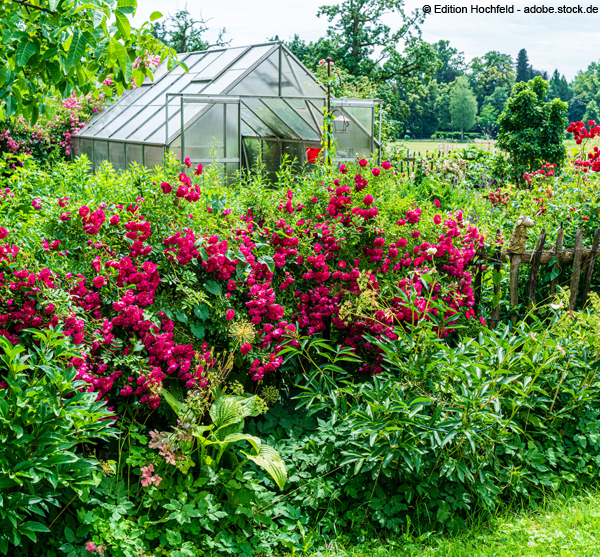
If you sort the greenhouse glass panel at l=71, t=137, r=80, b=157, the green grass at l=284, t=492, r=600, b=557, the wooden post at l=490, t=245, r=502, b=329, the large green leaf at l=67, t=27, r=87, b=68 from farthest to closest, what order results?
the greenhouse glass panel at l=71, t=137, r=80, b=157
the wooden post at l=490, t=245, r=502, b=329
the green grass at l=284, t=492, r=600, b=557
the large green leaf at l=67, t=27, r=87, b=68

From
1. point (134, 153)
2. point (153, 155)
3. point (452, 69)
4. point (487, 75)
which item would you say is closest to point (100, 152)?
point (134, 153)

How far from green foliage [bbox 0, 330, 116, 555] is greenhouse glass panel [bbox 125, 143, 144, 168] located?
9108 millimetres

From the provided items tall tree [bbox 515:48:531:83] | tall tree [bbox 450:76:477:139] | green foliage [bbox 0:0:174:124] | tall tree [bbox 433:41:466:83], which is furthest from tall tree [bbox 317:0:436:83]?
tall tree [bbox 515:48:531:83]

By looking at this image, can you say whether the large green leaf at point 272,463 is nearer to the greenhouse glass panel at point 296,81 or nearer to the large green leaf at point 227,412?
the large green leaf at point 227,412

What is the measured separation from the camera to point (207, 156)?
10.4m

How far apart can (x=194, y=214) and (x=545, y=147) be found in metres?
Result: 12.8

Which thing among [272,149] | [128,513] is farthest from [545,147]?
[128,513]

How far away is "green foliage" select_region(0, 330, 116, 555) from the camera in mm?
2166

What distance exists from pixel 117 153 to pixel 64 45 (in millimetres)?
10153

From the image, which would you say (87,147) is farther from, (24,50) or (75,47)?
(75,47)

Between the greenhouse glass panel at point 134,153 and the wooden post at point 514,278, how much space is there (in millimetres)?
8449

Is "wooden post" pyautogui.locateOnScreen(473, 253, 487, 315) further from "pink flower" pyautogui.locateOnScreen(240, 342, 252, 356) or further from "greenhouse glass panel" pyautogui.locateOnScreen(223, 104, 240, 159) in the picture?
"greenhouse glass panel" pyautogui.locateOnScreen(223, 104, 240, 159)

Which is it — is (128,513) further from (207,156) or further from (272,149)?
(272,149)

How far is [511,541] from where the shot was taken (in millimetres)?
2635
